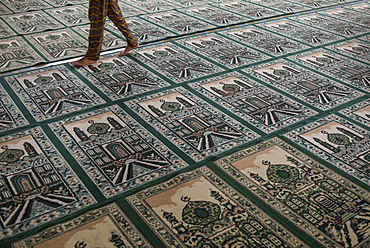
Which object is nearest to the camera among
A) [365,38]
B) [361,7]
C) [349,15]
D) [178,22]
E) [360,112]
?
[360,112]

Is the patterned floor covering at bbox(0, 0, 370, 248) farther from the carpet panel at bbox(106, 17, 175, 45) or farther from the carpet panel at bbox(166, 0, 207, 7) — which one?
the carpet panel at bbox(166, 0, 207, 7)

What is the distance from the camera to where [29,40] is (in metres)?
3.53

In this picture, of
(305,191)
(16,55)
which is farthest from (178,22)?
(305,191)

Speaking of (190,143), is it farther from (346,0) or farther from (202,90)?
(346,0)

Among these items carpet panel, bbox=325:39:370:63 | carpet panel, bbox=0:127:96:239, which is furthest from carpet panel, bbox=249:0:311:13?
carpet panel, bbox=0:127:96:239

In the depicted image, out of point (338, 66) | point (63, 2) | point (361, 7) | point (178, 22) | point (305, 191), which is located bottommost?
point (63, 2)

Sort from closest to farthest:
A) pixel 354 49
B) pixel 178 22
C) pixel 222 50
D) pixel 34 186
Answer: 1. pixel 34 186
2. pixel 222 50
3. pixel 354 49
4. pixel 178 22

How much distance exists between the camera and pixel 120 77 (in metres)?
2.89

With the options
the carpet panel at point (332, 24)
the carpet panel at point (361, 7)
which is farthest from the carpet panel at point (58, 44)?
the carpet panel at point (361, 7)

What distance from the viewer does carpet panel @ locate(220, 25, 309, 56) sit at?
11.5 feet

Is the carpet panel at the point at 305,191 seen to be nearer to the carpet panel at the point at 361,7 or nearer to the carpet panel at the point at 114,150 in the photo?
the carpet panel at the point at 114,150

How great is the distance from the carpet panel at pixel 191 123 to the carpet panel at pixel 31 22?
5.92 feet

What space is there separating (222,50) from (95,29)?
1.10 meters

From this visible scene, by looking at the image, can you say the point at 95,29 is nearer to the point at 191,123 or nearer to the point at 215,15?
the point at 191,123
